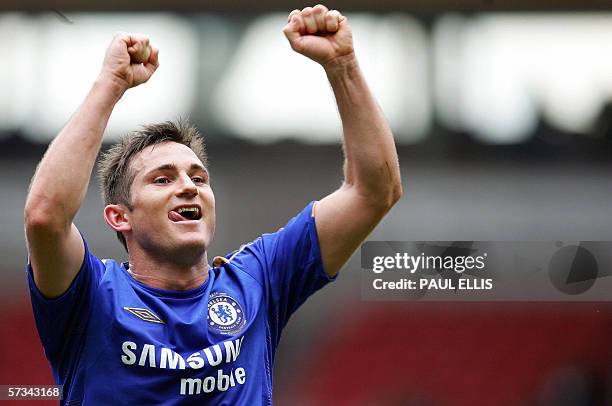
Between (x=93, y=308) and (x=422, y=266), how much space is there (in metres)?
3.18

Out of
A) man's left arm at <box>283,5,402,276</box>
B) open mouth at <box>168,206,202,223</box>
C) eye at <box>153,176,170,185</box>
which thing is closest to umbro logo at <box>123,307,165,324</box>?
open mouth at <box>168,206,202,223</box>

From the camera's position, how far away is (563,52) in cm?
550

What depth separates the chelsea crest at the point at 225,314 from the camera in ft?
8.68

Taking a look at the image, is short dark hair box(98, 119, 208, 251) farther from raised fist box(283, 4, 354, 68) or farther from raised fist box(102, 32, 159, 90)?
raised fist box(283, 4, 354, 68)

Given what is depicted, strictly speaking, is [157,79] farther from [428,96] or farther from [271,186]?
[428,96]

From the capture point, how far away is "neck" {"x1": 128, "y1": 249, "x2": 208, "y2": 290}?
275 centimetres

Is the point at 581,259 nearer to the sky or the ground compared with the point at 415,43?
nearer to the ground

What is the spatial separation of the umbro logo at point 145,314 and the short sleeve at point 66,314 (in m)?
0.12

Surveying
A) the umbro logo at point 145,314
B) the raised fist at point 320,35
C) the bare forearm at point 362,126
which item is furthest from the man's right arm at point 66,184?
the bare forearm at point 362,126

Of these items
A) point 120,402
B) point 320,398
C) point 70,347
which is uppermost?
point 320,398

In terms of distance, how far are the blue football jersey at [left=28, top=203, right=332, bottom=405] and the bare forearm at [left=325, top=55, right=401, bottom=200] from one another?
29cm

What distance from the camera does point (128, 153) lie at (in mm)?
2906

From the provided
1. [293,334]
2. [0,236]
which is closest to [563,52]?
[293,334]

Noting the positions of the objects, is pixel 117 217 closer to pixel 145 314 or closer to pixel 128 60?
pixel 145 314
